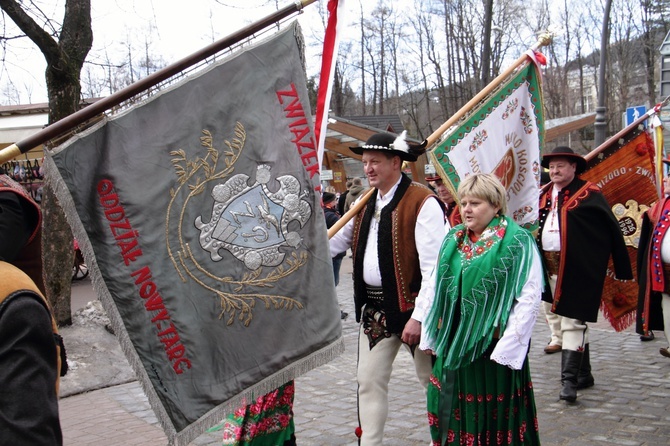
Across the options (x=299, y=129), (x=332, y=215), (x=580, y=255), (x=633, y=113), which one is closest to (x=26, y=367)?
(x=299, y=129)

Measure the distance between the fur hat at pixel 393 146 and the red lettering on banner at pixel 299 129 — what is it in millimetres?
953

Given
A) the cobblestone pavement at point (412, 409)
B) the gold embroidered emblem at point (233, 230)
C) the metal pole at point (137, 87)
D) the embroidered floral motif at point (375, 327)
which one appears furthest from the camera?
the cobblestone pavement at point (412, 409)

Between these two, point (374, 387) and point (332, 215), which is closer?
point (374, 387)

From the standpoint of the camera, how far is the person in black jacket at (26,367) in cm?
166

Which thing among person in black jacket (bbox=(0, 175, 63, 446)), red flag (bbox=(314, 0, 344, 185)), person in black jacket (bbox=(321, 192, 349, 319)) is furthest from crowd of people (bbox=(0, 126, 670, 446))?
person in black jacket (bbox=(321, 192, 349, 319))

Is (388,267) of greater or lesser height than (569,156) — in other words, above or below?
below

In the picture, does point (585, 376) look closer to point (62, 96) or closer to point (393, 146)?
point (393, 146)

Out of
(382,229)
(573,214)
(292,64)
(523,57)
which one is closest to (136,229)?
(292,64)

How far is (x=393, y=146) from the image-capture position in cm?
442

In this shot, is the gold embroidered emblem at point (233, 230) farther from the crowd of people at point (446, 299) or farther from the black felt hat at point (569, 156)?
the black felt hat at point (569, 156)

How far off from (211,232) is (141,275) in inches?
13.8

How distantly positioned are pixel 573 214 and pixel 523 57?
145cm

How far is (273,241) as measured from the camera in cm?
322

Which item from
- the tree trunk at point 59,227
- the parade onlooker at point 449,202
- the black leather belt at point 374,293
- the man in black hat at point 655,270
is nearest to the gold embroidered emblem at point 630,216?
the man in black hat at point 655,270
